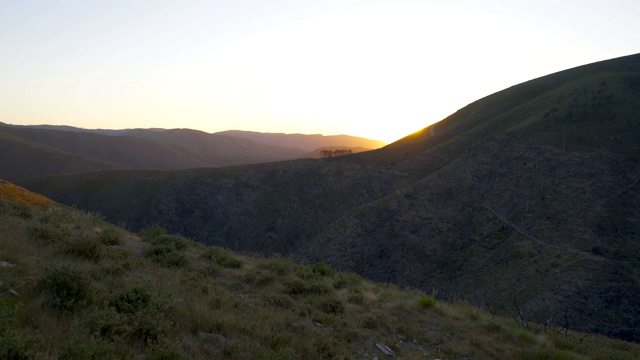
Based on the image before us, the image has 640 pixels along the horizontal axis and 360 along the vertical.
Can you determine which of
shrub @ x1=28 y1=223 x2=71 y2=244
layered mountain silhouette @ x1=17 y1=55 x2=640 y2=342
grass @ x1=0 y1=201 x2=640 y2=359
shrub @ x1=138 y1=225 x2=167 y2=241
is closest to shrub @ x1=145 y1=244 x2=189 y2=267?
grass @ x1=0 y1=201 x2=640 y2=359

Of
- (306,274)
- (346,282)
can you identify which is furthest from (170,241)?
(346,282)

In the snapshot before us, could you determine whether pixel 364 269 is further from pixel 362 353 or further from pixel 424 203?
pixel 362 353

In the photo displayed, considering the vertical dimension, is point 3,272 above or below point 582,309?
above

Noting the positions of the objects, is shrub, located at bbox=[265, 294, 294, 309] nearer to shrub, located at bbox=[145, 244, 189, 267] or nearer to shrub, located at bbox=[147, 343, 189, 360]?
shrub, located at bbox=[145, 244, 189, 267]

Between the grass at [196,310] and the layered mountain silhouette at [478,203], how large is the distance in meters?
9.19

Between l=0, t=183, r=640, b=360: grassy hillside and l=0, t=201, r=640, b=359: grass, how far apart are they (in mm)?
27

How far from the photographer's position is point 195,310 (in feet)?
25.7

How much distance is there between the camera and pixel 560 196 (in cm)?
4031

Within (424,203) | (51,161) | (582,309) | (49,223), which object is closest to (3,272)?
(49,223)

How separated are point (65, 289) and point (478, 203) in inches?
1678

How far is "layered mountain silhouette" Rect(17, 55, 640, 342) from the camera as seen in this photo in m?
30.5

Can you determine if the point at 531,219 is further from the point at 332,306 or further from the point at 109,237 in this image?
the point at 109,237

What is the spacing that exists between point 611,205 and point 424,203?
16782 mm

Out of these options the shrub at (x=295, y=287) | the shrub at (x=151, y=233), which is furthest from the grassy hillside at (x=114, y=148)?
the shrub at (x=295, y=287)
